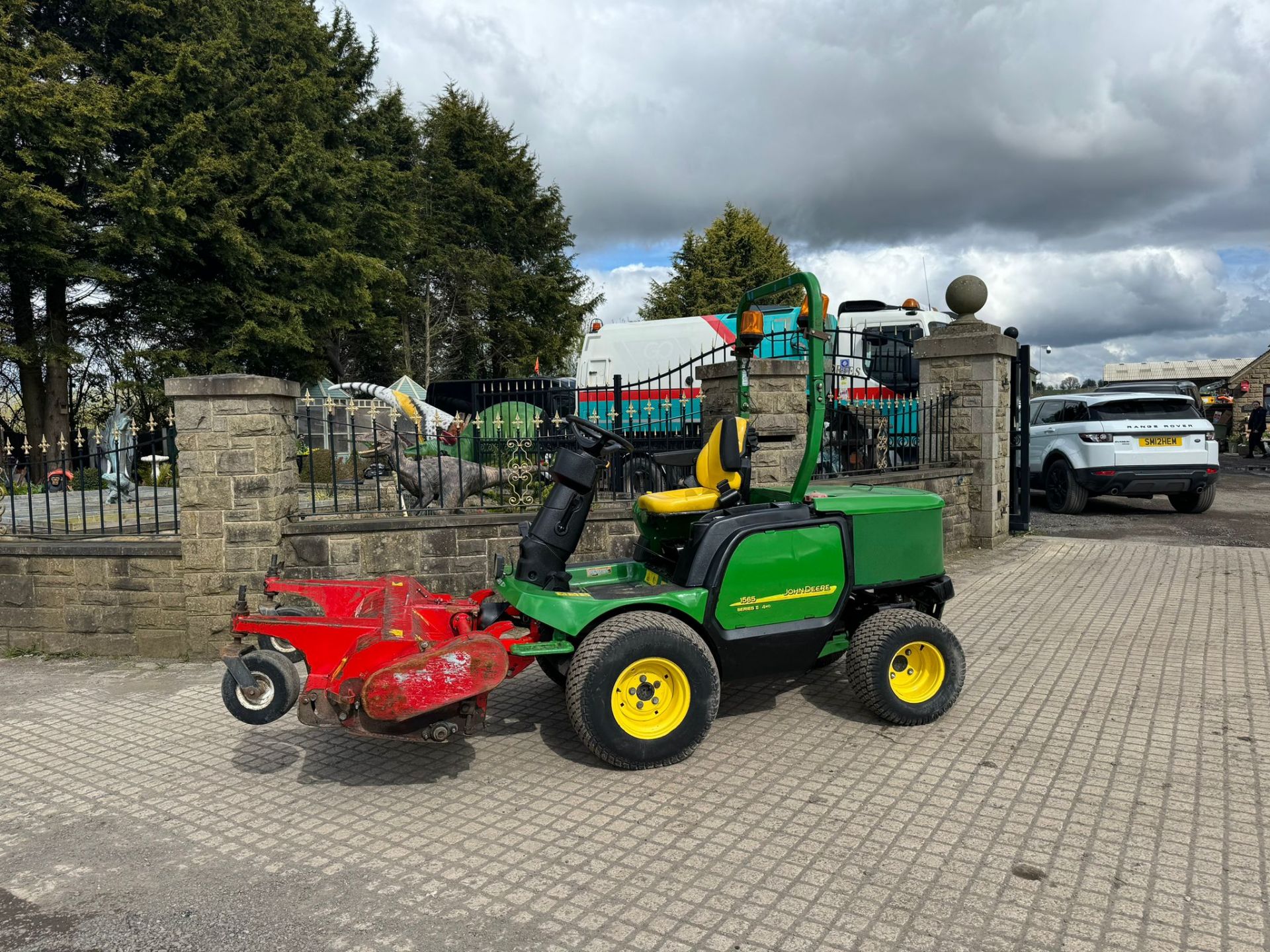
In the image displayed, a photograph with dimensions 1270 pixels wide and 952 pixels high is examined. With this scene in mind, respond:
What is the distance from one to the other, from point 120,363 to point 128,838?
58.4ft

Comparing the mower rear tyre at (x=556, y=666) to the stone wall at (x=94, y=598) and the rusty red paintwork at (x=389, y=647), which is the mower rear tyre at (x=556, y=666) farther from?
the stone wall at (x=94, y=598)

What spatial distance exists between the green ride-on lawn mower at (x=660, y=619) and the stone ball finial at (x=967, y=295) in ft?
19.5

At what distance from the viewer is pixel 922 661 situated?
4328mm

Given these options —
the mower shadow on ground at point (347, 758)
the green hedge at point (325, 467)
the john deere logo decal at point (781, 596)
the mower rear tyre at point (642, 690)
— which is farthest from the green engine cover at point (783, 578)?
the green hedge at point (325, 467)

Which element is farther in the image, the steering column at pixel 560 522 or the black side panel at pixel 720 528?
the steering column at pixel 560 522

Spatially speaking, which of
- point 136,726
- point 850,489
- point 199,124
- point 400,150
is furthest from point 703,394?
point 400,150

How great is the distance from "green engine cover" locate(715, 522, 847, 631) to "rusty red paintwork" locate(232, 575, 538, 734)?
942 millimetres

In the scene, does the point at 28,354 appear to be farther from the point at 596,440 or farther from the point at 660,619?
the point at 660,619

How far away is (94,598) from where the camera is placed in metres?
5.91

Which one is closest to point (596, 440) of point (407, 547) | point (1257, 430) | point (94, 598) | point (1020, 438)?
point (407, 547)

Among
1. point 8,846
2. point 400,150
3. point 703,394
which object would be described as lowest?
point 8,846

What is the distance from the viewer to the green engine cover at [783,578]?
390cm

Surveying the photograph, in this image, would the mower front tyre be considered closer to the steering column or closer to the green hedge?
the steering column

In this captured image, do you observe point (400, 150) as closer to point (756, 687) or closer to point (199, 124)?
point (199, 124)
